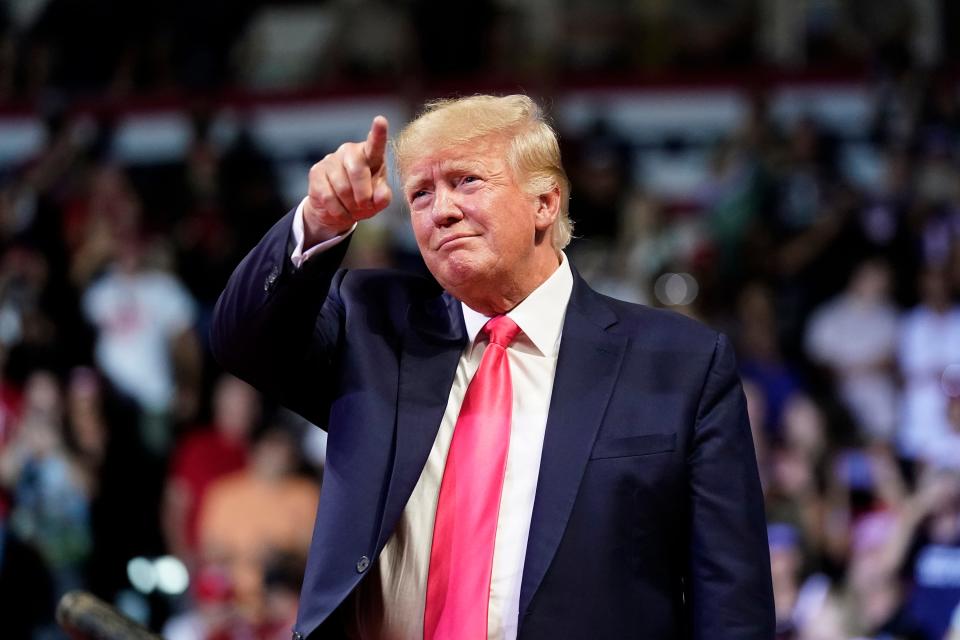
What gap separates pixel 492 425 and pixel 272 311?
376mm

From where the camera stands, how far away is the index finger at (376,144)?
6.56 feet

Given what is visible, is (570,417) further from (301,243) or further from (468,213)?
(301,243)

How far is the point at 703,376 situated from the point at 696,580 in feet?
1.00

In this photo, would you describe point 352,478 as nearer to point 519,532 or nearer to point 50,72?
point 519,532

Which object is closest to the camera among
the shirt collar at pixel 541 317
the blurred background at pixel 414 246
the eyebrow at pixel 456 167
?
the eyebrow at pixel 456 167

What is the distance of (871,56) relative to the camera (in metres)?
8.38

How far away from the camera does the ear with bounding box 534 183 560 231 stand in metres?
2.35

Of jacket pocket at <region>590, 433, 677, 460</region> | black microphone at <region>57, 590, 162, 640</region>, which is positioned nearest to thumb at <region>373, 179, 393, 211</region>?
jacket pocket at <region>590, 433, 677, 460</region>

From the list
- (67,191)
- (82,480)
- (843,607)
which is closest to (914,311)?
(843,607)

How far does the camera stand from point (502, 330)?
232 cm

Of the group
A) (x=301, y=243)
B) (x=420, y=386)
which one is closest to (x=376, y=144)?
(x=301, y=243)

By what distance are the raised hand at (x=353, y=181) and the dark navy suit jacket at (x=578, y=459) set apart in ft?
0.30

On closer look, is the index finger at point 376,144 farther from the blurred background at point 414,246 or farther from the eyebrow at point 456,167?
the blurred background at point 414,246

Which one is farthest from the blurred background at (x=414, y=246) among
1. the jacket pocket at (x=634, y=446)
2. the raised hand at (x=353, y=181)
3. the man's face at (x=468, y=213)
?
the raised hand at (x=353, y=181)
